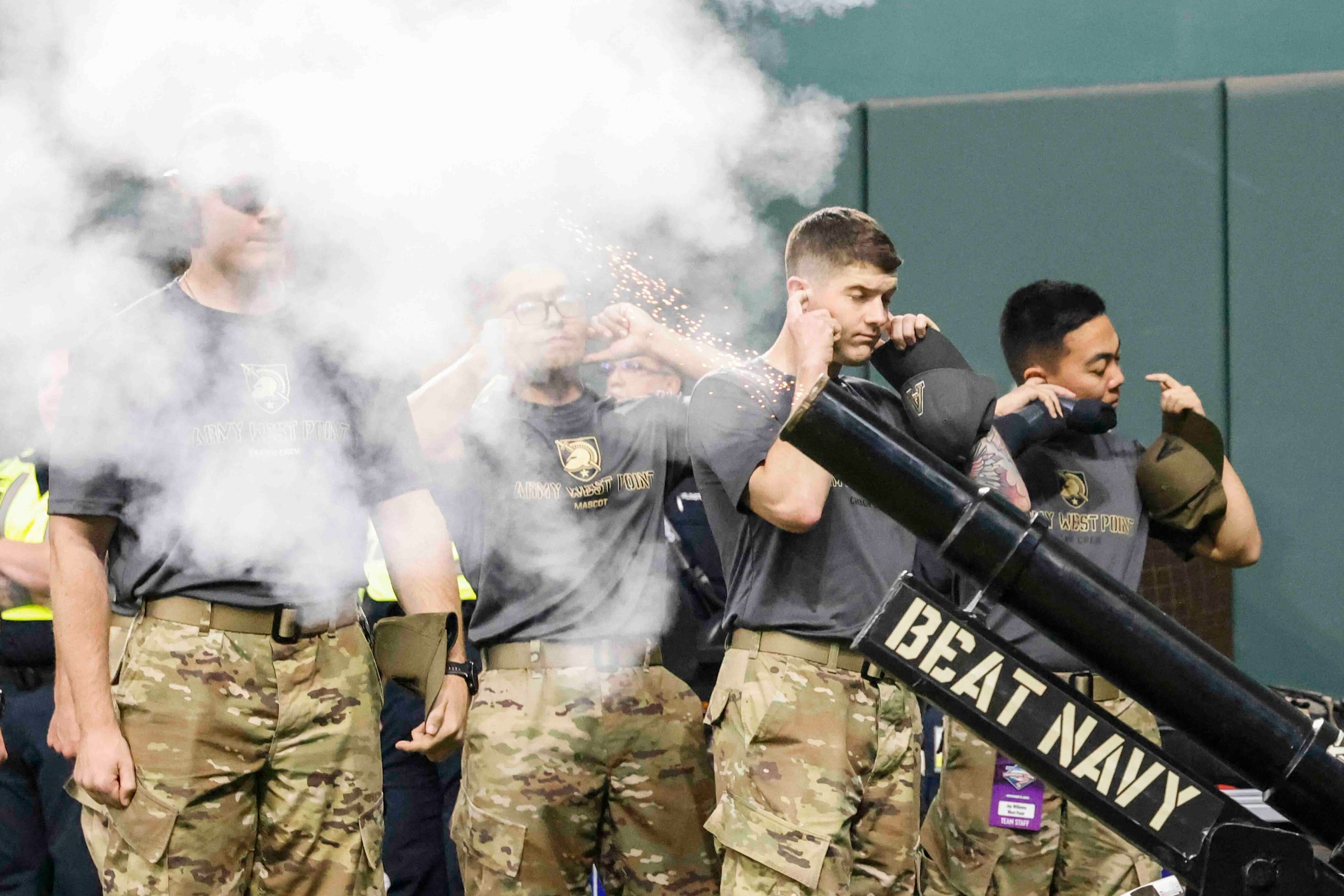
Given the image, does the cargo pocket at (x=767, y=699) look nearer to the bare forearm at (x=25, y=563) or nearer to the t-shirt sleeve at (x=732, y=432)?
the t-shirt sleeve at (x=732, y=432)

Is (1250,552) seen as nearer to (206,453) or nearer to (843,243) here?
(843,243)

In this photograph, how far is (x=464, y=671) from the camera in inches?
88.0

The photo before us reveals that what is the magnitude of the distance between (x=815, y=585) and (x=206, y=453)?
96 cm

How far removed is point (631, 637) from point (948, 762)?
2.18ft

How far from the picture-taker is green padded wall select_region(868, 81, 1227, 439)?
14.3ft

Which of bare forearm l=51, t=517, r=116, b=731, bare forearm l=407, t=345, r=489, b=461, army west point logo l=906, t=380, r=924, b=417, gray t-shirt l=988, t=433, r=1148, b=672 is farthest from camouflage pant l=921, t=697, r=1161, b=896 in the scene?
bare forearm l=51, t=517, r=116, b=731

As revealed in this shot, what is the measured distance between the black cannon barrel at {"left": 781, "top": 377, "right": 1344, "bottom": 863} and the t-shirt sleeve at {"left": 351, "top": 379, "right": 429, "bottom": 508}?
110 cm

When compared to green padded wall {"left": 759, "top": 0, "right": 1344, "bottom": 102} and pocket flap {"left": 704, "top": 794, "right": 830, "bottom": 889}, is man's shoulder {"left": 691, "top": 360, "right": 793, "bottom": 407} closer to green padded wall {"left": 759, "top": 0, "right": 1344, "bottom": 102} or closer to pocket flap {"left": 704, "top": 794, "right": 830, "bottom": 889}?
pocket flap {"left": 704, "top": 794, "right": 830, "bottom": 889}

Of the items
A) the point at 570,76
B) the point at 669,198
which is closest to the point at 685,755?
the point at 669,198

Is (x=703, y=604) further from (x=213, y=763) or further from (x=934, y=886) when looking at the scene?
(x=213, y=763)

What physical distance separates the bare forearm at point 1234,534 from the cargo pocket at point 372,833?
5.68 feet

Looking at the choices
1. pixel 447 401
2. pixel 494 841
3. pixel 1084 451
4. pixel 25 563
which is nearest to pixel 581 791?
pixel 494 841

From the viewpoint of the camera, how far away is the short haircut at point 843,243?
230 centimetres

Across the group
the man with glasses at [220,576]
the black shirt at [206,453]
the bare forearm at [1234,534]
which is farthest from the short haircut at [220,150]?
the bare forearm at [1234,534]
